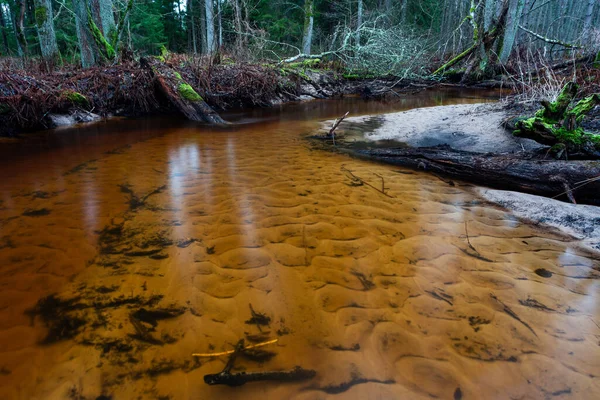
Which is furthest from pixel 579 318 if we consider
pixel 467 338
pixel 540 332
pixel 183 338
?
pixel 183 338

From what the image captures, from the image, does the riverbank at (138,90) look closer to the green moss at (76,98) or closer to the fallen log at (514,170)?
the green moss at (76,98)

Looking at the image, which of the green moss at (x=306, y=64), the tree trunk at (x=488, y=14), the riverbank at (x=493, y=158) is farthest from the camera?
the green moss at (x=306, y=64)

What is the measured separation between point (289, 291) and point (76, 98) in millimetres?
8669

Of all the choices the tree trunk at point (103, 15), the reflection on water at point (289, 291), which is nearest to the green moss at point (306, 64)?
the tree trunk at point (103, 15)

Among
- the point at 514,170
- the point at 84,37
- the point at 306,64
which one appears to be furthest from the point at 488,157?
the point at 306,64

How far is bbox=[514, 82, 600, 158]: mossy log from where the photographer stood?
4.15m

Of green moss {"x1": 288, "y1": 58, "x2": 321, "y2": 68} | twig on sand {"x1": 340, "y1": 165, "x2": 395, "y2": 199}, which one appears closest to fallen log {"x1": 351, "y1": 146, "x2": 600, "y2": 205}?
twig on sand {"x1": 340, "y1": 165, "x2": 395, "y2": 199}

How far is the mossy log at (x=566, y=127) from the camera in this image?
13.6ft

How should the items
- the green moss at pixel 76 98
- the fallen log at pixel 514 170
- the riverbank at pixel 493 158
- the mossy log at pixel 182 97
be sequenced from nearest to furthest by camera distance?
the riverbank at pixel 493 158
the fallen log at pixel 514 170
the green moss at pixel 76 98
the mossy log at pixel 182 97

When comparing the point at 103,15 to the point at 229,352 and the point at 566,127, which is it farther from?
the point at 566,127

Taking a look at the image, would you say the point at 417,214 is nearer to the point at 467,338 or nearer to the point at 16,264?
the point at 467,338

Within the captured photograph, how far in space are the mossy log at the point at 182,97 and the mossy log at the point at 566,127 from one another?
23.1 feet

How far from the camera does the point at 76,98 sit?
818cm

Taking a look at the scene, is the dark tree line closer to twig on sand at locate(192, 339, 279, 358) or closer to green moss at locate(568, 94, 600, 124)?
green moss at locate(568, 94, 600, 124)
